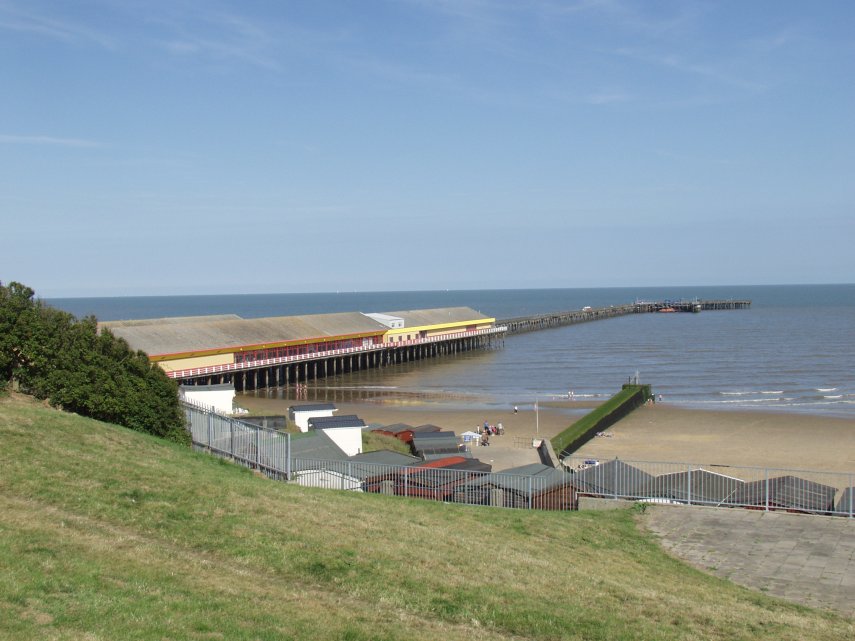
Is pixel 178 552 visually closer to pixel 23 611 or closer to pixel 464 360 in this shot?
pixel 23 611

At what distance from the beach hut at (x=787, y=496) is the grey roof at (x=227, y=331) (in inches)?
1677

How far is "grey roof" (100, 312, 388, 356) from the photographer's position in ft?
188

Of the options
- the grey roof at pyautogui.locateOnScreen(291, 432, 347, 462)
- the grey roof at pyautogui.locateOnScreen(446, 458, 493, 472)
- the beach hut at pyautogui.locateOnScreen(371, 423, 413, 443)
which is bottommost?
the beach hut at pyautogui.locateOnScreen(371, 423, 413, 443)

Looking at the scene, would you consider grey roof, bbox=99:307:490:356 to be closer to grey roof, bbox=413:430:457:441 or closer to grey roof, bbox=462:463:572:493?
grey roof, bbox=413:430:457:441

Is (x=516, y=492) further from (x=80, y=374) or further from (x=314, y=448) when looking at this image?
(x=80, y=374)

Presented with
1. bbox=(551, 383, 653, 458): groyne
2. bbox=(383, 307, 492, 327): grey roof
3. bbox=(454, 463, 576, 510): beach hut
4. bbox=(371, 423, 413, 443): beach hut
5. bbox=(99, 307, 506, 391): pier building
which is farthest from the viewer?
bbox=(383, 307, 492, 327): grey roof

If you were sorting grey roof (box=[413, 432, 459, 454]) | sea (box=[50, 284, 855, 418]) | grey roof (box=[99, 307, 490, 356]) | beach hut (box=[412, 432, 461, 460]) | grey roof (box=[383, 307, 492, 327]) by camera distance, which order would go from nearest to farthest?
beach hut (box=[412, 432, 461, 460]) < grey roof (box=[413, 432, 459, 454]) < sea (box=[50, 284, 855, 418]) < grey roof (box=[99, 307, 490, 356]) < grey roof (box=[383, 307, 492, 327])

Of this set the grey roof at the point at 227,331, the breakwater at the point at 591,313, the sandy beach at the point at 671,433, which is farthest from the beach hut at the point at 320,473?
the breakwater at the point at 591,313

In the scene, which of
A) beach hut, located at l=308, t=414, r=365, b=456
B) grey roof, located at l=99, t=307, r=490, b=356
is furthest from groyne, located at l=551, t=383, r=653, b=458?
grey roof, located at l=99, t=307, r=490, b=356

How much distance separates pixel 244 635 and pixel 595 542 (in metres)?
8.52

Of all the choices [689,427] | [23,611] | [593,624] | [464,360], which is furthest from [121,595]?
[464,360]

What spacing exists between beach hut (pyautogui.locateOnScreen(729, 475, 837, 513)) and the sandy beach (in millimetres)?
10177

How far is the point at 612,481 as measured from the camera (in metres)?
21.3

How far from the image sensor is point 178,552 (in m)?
11.8
